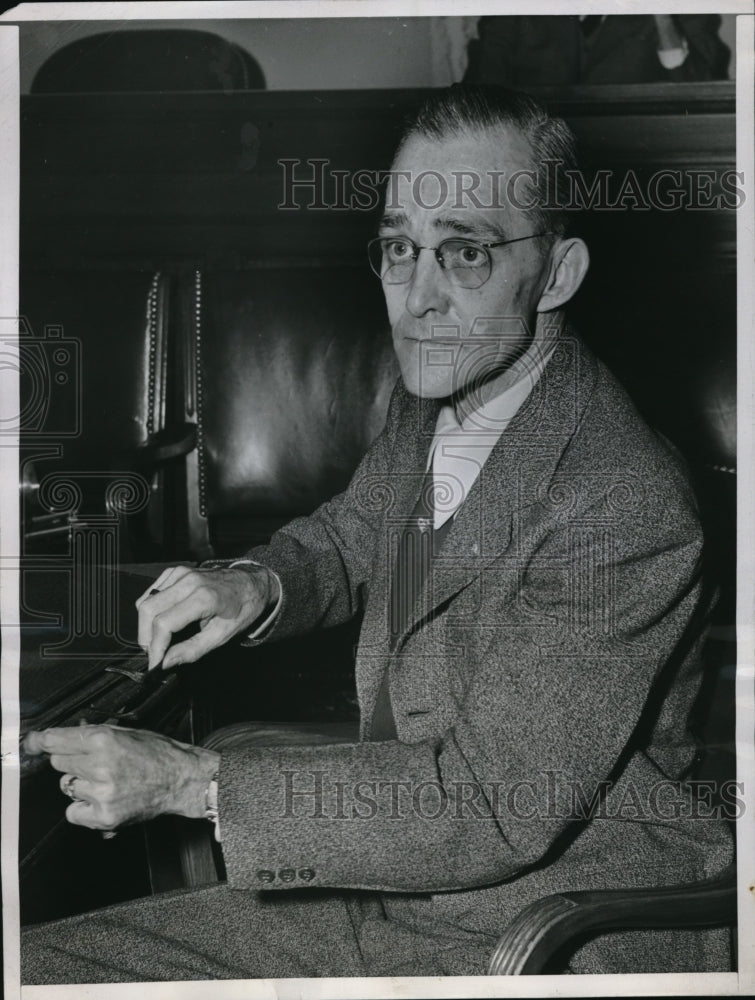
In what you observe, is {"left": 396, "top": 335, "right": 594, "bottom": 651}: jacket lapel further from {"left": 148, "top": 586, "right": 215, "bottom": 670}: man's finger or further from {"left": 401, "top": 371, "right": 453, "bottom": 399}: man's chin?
{"left": 148, "top": 586, "right": 215, "bottom": 670}: man's finger

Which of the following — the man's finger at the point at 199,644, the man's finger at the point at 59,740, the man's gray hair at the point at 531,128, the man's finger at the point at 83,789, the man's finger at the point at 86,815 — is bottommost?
the man's finger at the point at 86,815

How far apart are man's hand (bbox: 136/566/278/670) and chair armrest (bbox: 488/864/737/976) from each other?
0.39 metres

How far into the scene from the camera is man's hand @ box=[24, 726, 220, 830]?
75 cm

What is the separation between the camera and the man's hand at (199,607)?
2.93 feet

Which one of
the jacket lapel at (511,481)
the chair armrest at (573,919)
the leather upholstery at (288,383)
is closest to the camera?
the chair armrest at (573,919)

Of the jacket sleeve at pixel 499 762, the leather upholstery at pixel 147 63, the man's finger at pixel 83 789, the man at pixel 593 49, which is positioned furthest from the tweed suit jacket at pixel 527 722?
the leather upholstery at pixel 147 63

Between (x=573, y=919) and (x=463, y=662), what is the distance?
0.23 m

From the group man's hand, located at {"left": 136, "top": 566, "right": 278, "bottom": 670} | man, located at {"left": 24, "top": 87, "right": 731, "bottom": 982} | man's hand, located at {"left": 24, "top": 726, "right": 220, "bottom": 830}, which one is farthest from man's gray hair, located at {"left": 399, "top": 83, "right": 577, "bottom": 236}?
man's hand, located at {"left": 24, "top": 726, "right": 220, "bottom": 830}

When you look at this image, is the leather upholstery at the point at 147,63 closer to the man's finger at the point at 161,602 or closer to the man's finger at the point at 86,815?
the man's finger at the point at 161,602

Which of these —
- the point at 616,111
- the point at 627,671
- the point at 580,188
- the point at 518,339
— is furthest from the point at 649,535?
the point at 616,111

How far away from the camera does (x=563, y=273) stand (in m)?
0.92

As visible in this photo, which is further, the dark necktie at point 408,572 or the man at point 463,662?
the dark necktie at point 408,572

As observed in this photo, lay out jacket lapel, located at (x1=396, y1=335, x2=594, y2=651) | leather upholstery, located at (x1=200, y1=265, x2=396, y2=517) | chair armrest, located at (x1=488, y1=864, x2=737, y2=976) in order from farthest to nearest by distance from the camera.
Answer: leather upholstery, located at (x1=200, y1=265, x2=396, y2=517) < jacket lapel, located at (x1=396, y1=335, x2=594, y2=651) < chair armrest, located at (x1=488, y1=864, x2=737, y2=976)

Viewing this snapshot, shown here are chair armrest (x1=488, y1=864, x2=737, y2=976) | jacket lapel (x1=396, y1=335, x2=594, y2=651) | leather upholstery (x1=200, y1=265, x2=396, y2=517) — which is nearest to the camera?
chair armrest (x1=488, y1=864, x2=737, y2=976)
